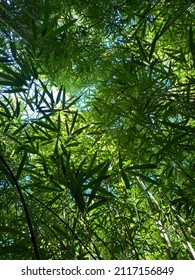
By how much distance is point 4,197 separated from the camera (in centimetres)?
239

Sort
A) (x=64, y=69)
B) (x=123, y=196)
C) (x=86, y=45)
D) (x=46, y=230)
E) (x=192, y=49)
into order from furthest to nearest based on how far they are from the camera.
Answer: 1. (x=64, y=69)
2. (x=86, y=45)
3. (x=123, y=196)
4. (x=46, y=230)
5. (x=192, y=49)

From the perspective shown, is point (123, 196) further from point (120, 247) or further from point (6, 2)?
point (6, 2)

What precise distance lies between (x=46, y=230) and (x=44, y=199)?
37 cm

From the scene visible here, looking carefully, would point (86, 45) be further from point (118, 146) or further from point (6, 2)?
point (118, 146)

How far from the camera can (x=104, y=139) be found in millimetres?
2738

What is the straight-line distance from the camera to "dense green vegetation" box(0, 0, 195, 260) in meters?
1.91

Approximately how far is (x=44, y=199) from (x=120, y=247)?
2.11ft

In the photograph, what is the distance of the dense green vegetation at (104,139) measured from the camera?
6.28ft

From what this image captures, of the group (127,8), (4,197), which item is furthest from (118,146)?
(127,8)
